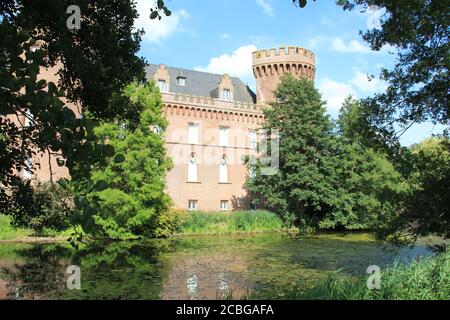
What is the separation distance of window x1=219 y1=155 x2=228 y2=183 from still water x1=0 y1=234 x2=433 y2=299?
12140 millimetres

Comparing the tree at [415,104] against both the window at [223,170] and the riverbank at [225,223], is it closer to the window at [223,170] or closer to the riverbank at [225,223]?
the riverbank at [225,223]

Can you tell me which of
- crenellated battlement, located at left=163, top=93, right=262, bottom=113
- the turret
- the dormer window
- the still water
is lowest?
Result: the still water

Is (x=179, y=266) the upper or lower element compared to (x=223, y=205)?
lower

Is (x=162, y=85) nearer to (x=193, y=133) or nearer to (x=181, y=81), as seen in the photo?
(x=181, y=81)

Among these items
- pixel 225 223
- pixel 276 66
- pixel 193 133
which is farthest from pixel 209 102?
pixel 225 223

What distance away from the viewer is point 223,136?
120ft

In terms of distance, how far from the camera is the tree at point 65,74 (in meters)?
2.58

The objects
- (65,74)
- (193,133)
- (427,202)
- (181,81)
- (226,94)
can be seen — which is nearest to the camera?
(65,74)

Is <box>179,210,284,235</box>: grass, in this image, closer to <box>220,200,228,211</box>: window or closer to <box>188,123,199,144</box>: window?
<box>220,200,228,211</box>: window

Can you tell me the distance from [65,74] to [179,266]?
374 inches

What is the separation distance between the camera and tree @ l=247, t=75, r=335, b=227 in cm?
3088

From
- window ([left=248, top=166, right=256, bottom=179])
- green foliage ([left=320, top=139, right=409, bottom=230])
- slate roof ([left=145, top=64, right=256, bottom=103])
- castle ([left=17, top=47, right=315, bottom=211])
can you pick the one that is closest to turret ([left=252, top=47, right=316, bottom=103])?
castle ([left=17, top=47, right=315, bottom=211])

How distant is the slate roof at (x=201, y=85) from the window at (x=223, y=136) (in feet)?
9.75

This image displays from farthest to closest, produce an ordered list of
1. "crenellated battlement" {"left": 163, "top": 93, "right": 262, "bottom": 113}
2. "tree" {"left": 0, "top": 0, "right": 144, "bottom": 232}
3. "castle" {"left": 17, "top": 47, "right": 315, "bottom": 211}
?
"crenellated battlement" {"left": 163, "top": 93, "right": 262, "bottom": 113}, "castle" {"left": 17, "top": 47, "right": 315, "bottom": 211}, "tree" {"left": 0, "top": 0, "right": 144, "bottom": 232}
